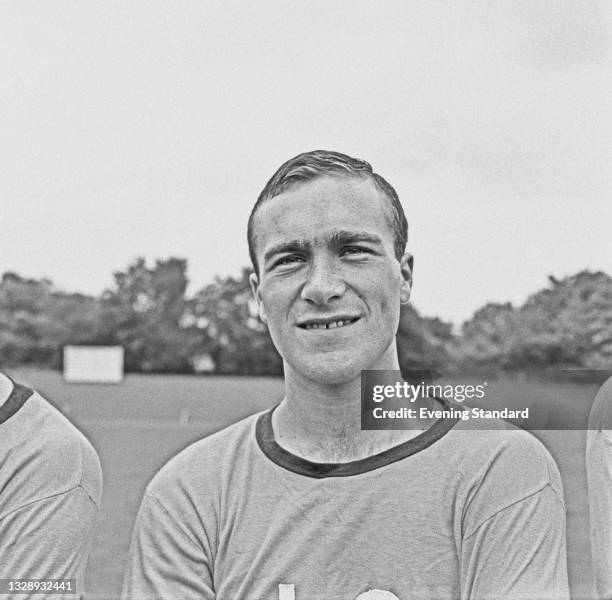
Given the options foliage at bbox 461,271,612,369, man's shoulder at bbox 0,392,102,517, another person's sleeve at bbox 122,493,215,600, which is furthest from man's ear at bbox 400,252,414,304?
man's shoulder at bbox 0,392,102,517

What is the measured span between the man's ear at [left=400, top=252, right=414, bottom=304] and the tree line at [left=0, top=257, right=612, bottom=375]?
94mm

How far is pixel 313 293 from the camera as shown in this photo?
5.71ft

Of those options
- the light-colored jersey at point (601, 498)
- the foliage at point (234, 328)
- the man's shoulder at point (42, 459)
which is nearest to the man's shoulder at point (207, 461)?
the man's shoulder at point (42, 459)

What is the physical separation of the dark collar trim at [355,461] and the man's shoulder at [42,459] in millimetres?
369

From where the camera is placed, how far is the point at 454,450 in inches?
68.9

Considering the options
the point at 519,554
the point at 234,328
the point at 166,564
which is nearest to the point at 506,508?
the point at 519,554

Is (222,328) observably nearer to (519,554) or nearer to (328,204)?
(328,204)

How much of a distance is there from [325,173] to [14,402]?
78 centimetres

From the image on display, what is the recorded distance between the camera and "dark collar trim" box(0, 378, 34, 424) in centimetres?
191

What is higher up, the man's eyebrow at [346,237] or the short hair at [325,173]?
the short hair at [325,173]

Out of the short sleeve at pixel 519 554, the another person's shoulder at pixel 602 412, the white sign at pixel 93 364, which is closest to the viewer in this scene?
the short sleeve at pixel 519 554

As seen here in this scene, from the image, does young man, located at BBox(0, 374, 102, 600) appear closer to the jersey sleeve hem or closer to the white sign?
the white sign

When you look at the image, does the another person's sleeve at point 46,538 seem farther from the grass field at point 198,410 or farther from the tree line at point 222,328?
the tree line at point 222,328

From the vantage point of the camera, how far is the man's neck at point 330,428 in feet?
5.90
